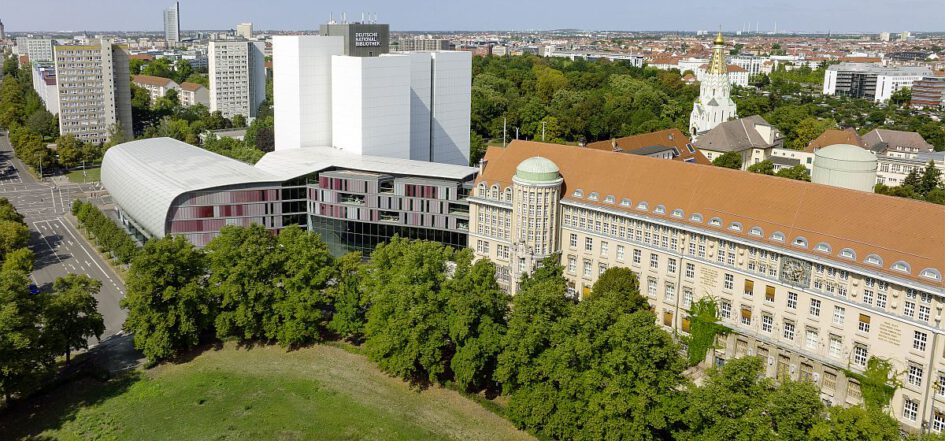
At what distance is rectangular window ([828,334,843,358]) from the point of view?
6106 cm

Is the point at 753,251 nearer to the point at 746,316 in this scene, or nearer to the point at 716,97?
the point at 746,316

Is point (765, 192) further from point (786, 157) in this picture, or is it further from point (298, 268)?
point (786, 157)

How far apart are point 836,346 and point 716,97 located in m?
104

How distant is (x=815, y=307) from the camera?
205 feet

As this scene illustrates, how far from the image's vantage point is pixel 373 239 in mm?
94750

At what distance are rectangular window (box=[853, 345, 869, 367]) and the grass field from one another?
86.2ft

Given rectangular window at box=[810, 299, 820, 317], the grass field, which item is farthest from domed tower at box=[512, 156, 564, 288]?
rectangular window at box=[810, 299, 820, 317]

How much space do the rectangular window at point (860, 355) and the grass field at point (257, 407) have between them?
86.2 ft

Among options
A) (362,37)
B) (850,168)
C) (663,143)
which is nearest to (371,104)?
(362,37)

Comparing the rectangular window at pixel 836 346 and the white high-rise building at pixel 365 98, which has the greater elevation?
the white high-rise building at pixel 365 98

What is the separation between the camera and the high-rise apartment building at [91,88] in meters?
171

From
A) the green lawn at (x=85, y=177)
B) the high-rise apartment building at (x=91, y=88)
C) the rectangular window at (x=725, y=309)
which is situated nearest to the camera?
the rectangular window at (x=725, y=309)

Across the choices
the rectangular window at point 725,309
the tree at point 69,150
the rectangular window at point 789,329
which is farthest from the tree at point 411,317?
the tree at point 69,150

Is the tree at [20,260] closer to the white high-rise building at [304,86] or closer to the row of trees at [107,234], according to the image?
the row of trees at [107,234]
